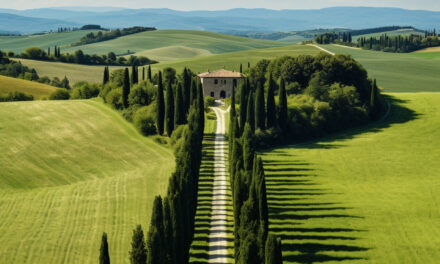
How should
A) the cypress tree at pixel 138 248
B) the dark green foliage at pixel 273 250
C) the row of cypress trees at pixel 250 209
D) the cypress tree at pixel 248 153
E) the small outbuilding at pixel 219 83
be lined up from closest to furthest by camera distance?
the dark green foliage at pixel 273 250
the cypress tree at pixel 138 248
the row of cypress trees at pixel 250 209
the cypress tree at pixel 248 153
the small outbuilding at pixel 219 83

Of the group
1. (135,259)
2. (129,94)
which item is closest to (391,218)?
(135,259)

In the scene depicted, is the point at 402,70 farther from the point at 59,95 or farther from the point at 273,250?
the point at 273,250

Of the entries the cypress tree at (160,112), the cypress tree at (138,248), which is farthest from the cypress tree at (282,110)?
the cypress tree at (138,248)

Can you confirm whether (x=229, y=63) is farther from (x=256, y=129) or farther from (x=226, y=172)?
(x=226, y=172)

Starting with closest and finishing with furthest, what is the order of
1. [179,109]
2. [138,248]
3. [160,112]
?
1. [138,248]
2. [179,109]
3. [160,112]

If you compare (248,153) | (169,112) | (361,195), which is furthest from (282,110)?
(248,153)

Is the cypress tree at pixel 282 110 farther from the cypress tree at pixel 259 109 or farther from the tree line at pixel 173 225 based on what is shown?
the tree line at pixel 173 225
